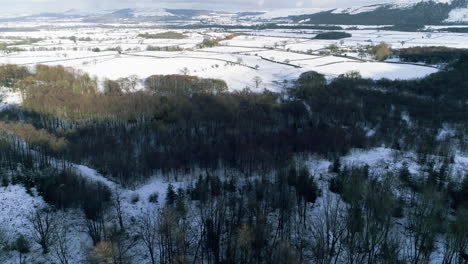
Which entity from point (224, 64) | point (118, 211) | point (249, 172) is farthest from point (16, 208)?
point (224, 64)

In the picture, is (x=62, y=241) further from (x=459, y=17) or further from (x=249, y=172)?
(x=459, y=17)

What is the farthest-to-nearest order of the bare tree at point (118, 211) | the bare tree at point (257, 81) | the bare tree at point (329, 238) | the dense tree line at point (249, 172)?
the bare tree at point (257, 81) < the bare tree at point (118, 211) < the dense tree line at point (249, 172) < the bare tree at point (329, 238)

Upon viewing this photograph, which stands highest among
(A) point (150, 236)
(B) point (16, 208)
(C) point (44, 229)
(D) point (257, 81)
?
(D) point (257, 81)

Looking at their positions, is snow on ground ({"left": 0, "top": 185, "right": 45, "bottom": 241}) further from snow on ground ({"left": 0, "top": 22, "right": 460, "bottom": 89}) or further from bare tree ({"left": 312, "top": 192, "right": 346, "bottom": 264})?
snow on ground ({"left": 0, "top": 22, "right": 460, "bottom": 89})

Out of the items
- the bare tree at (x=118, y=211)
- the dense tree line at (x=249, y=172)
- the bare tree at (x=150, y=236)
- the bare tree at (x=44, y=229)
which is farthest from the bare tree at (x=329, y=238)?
the bare tree at (x=44, y=229)

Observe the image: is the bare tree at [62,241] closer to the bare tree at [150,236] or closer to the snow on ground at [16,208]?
the snow on ground at [16,208]

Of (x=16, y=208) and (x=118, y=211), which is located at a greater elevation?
(x=16, y=208)

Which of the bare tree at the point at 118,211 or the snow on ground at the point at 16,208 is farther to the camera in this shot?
the bare tree at the point at 118,211

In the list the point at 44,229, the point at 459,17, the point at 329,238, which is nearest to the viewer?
the point at 329,238
